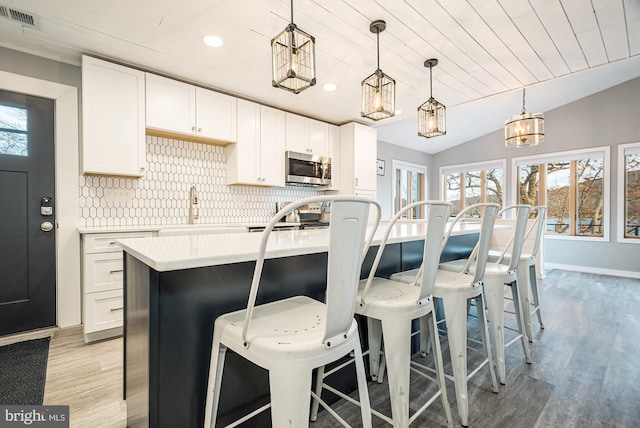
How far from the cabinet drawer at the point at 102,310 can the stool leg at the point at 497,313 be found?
2728mm

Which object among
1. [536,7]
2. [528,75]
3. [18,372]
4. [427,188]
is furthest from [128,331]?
[427,188]

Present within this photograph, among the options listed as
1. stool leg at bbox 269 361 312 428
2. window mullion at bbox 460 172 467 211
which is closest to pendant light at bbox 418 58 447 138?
stool leg at bbox 269 361 312 428

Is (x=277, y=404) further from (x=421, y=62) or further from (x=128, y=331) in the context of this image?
(x=421, y=62)

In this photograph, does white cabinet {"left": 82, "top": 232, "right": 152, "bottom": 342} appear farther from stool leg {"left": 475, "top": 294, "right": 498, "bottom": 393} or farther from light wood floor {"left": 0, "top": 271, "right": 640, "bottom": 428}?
stool leg {"left": 475, "top": 294, "right": 498, "bottom": 393}

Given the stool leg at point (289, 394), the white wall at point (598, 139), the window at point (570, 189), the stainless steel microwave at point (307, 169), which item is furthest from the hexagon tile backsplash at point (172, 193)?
the window at point (570, 189)

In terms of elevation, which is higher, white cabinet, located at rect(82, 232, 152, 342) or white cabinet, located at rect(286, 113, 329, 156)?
white cabinet, located at rect(286, 113, 329, 156)

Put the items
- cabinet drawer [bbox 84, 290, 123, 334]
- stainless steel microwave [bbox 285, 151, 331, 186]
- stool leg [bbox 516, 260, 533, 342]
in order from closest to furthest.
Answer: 1. stool leg [bbox 516, 260, 533, 342]
2. cabinet drawer [bbox 84, 290, 123, 334]
3. stainless steel microwave [bbox 285, 151, 331, 186]

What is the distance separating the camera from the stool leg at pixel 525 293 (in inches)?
88.6

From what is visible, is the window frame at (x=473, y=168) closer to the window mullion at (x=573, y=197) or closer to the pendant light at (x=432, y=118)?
the window mullion at (x=573, y=197)

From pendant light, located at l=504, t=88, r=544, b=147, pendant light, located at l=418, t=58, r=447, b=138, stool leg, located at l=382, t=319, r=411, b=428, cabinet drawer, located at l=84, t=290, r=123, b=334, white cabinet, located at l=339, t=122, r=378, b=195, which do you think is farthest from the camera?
white cabinet, located at l=339, t=122, r=378, b=195

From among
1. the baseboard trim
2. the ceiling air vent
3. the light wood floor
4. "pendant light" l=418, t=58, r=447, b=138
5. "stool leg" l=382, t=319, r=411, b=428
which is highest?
the ceiling air vent

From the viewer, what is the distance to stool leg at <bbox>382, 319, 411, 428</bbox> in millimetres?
1165

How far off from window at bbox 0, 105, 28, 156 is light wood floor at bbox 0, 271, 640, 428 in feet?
5.08

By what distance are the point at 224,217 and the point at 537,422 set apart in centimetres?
322
